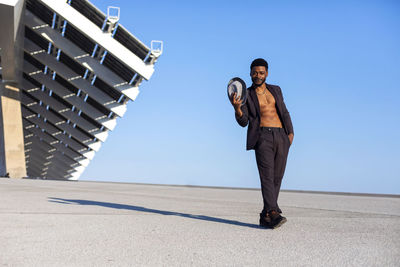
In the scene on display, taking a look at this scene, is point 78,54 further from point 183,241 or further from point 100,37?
point 183,241

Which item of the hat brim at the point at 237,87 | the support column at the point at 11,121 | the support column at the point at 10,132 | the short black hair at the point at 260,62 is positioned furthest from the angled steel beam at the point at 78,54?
the hat brim at the point at 237,87

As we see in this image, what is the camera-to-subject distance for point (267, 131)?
4742 mm

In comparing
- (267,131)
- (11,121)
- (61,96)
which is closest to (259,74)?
(267,131)

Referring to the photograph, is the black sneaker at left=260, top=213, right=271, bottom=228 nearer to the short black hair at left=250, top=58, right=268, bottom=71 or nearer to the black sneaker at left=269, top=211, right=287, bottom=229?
the black sneaker at left=269, top=211, right=287, bottom=229

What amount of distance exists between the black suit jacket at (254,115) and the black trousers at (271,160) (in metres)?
0.07

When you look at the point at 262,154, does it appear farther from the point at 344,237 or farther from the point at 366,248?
the point at 366,248

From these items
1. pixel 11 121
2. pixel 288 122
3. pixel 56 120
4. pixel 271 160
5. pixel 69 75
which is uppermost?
pixel 69 75

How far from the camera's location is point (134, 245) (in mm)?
3363

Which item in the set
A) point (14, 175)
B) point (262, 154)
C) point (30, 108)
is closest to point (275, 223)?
point (262, 154)

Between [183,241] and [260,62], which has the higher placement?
[260,62]

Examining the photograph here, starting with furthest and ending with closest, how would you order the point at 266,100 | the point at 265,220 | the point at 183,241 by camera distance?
1. the point at 266,100
2. the point at 265,220
3. the point at 183,241

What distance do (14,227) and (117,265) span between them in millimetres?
1966

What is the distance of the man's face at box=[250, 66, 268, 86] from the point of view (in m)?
4.79

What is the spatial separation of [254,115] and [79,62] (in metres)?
19.9
